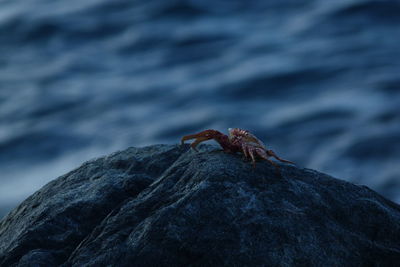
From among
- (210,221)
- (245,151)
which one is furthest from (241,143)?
(210,221)

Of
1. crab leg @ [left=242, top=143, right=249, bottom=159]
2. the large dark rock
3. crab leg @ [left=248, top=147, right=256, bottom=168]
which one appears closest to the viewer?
the large dark rock

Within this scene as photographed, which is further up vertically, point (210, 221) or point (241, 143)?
point (241, 143)

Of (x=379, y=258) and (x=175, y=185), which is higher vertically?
(x=175, y=185)

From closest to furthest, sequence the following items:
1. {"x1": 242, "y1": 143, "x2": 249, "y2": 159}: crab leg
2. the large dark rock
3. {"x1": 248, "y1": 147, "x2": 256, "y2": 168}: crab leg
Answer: the large dark rock < {"x1": 248, "y1": 147, "x2": 256, "y2": 168}: crab leg < {"x1": 242, "y1": 143, "x2": 249, "y2": 159}: crab leg

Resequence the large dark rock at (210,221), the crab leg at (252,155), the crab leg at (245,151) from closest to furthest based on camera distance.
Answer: the large dark rock at (210,221) < the crab leg at (252,155) < the crab leg at (245,151)

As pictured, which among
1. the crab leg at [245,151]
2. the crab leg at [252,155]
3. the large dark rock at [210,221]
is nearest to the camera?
the large dark rock at [210,221]

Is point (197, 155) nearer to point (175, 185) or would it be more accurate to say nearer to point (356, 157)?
point (175, 185)

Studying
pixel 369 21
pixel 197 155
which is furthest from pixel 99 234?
pixel 369 21

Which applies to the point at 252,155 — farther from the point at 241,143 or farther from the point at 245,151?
the point at 241,143
